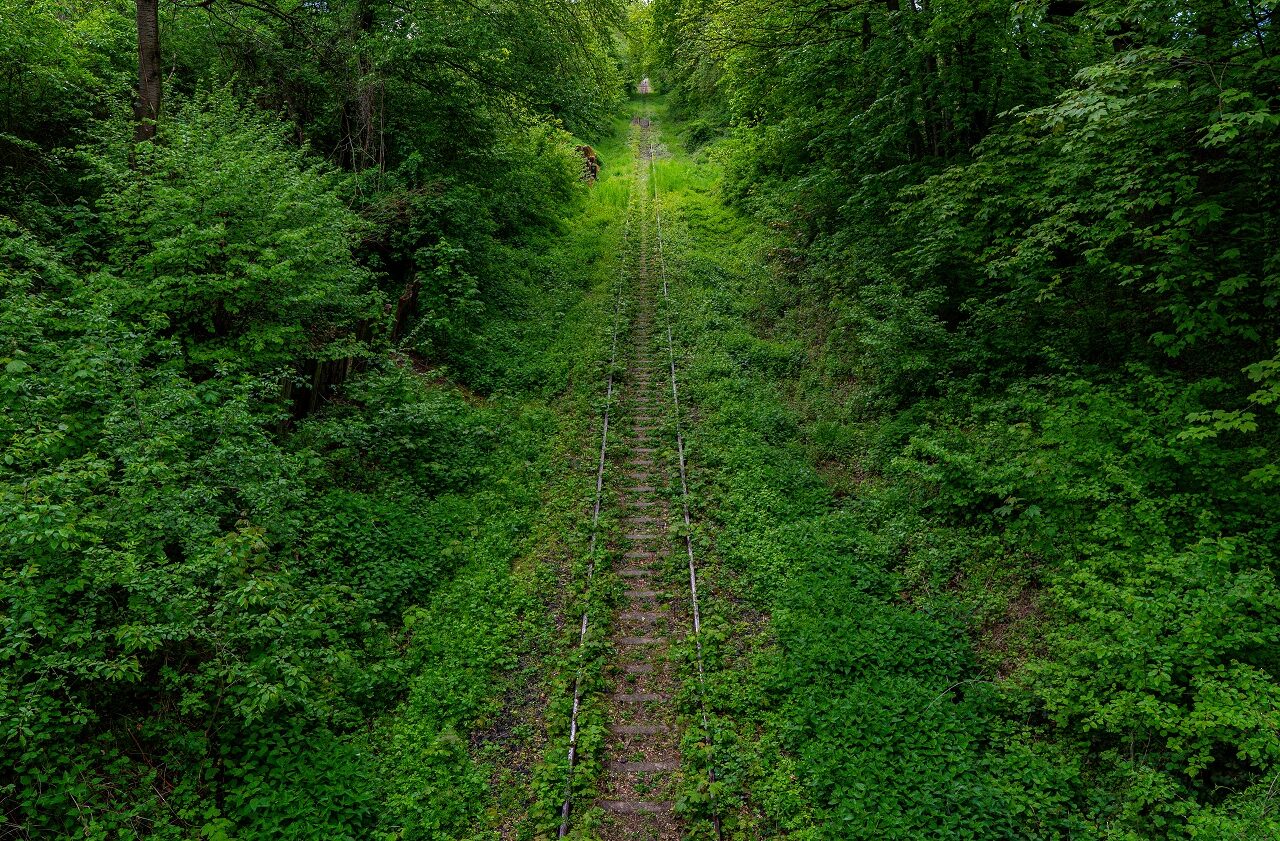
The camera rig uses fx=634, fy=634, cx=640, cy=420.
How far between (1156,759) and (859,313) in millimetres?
7970

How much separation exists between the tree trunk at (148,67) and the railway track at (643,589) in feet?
26.3

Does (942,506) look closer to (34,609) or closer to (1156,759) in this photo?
(1156,759)

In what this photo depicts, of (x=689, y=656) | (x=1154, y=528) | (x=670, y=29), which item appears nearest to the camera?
(x=1154, y=528)

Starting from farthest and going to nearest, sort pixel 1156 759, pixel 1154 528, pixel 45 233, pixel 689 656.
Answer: pixel 45 233 < pixel 689 656 < pixel 1154 528 < pixel 1156 759

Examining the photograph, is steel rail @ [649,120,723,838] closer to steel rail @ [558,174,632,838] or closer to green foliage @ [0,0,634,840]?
steel rail @ [558,174,632,838]

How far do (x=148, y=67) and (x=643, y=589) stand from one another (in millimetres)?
9767

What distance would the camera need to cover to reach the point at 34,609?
4.49m

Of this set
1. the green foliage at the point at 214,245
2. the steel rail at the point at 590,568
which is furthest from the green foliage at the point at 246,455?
the steel rail at the point at 590,568

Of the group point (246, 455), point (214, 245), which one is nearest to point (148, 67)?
point (214, 245)

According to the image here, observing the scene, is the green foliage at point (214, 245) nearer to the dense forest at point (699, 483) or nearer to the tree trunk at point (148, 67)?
the dense forest at point (699, 483)

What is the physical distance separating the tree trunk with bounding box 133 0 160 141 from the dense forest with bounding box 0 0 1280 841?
0.21 ft

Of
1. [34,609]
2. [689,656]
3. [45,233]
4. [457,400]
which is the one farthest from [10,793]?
[457,400]

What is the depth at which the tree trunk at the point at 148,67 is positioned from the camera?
8500 millimetres

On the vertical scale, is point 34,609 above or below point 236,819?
above
